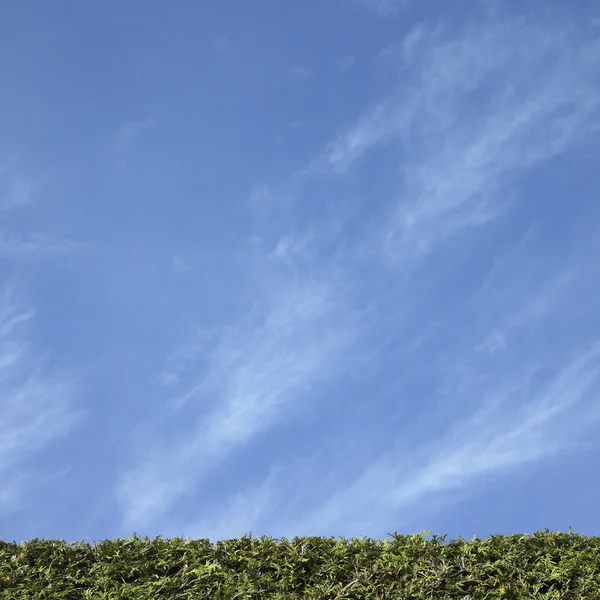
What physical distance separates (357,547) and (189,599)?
1.84m

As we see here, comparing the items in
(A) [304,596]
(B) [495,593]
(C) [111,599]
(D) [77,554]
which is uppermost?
(D) [77,554]

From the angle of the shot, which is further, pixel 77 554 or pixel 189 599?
pixel 77 554

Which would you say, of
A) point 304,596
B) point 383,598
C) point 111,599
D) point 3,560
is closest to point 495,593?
point 383,598

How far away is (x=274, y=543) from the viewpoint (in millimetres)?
7062

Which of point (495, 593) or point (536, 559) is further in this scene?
point (536, 559)

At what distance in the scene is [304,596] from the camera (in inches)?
252

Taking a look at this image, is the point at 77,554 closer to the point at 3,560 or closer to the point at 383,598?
the point at 3,560

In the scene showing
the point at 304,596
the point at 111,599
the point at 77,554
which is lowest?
the point at 304,596

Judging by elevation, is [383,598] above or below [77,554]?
below

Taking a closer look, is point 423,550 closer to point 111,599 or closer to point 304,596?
point 304,596

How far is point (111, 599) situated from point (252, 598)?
138 cm

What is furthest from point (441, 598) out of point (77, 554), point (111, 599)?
point (77, 554)

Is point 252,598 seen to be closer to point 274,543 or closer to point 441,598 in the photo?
point 274,543

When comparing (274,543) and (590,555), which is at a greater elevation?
(274,543)
